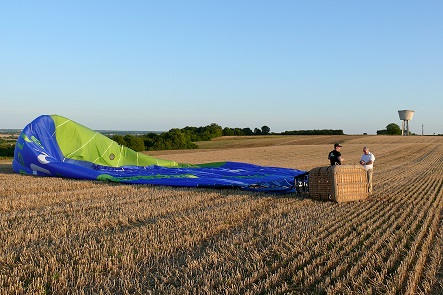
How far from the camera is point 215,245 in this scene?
218 inches

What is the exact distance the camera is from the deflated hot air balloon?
12.1 meters

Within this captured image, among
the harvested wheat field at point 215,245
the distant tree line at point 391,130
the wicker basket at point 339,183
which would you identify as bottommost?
the harvested wheat field at point 215,245

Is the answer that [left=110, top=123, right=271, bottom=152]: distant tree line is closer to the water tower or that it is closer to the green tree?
the green tree

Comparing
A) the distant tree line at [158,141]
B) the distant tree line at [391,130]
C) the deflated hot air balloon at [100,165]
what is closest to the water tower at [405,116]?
the distant tree line at [391,130]

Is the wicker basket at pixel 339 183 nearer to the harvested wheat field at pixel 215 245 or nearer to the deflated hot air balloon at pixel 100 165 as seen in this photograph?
the harvested wheat field at pixel 215 245

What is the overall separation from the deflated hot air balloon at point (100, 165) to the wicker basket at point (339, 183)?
152 centimetres

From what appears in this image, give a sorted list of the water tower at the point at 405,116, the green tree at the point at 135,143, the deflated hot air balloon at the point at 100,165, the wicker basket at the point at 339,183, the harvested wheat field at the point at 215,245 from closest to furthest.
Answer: the harvested wheat field at the point at 215,245
the wicker basket at the point at 339,183
the deflated hot air balloon at the point at 100,165
the green tree at the point at 135,143
the water tower at the point at 405,116

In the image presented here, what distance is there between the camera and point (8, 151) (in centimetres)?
3294

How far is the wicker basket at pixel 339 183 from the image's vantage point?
30.9 ft

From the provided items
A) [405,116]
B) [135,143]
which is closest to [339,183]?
[135,143]

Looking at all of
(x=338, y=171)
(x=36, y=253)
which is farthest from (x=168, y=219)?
(x=338, y=171)

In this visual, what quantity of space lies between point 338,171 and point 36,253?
6570 mm

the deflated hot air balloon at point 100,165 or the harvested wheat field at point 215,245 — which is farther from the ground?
the deflated hot air balloon at point 100,165

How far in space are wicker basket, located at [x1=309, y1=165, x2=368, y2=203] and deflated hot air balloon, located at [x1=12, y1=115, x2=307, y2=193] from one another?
5.00ft
